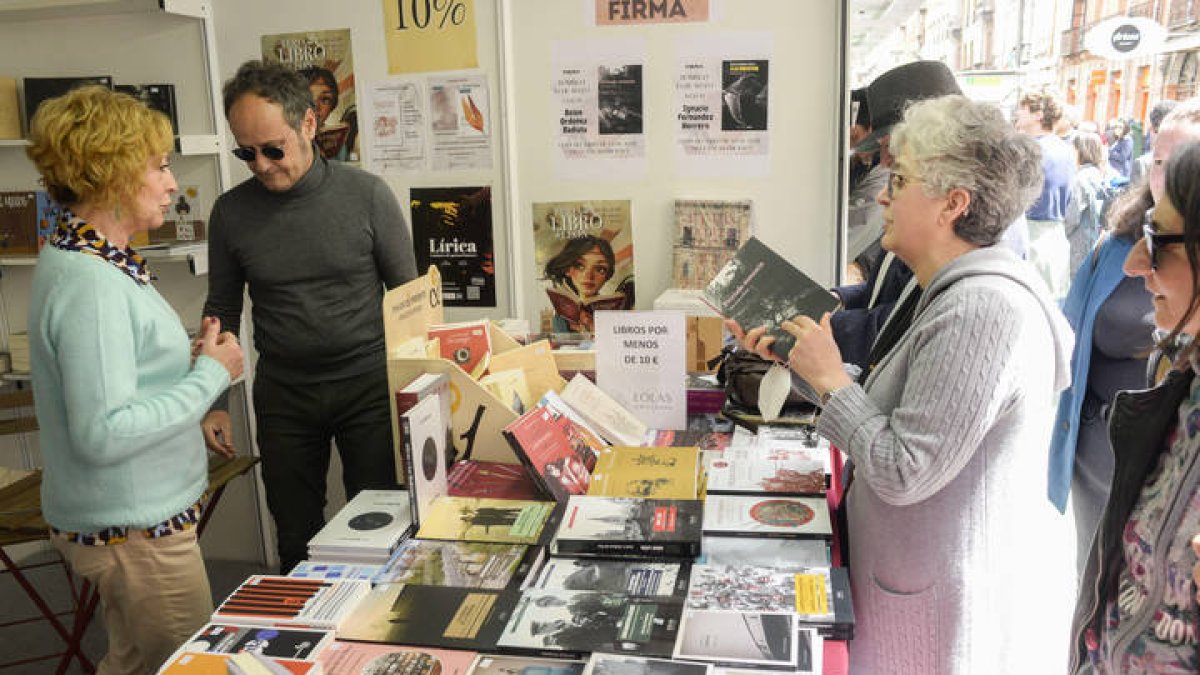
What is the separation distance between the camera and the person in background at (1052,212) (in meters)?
5.10

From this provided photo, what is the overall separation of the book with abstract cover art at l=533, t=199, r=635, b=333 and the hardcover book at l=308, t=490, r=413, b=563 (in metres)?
1.53

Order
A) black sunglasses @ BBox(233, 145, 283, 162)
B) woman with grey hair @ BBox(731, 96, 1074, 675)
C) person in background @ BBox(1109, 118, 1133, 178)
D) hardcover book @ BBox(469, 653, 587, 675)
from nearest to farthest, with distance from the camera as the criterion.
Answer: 1. hardcover book @ BBox(469, 653, 587, 675)
2. woman with grey hair @ BBox(731, 96, 1074, 675)
3. black sunglasses @ BBox(233, 145, 283, 162)
4. person in background @ BBox(1109, 118, 1133, 178)

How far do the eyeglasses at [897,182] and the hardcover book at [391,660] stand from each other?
108cm

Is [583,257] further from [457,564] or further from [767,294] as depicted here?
[457,564]

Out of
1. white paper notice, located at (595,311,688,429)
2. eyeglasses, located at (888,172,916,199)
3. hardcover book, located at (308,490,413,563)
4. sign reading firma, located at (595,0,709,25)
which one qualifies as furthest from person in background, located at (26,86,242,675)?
sign reading firma, located at (595,0,709,25)

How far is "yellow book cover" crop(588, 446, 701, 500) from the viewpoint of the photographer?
1.84 m

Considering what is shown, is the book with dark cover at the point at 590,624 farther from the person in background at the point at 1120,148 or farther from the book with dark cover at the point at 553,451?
the person in background at the point at 1120,148

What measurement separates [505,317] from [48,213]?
6.16 feet

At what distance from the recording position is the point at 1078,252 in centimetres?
557

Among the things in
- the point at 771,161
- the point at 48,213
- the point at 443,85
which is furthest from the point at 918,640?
the point at 48,213

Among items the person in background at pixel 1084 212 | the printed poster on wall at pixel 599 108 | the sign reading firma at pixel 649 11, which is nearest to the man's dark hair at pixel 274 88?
the printed poster on wall at pixel 599 108

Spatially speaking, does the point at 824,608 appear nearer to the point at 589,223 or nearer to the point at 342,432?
the point at 342,432

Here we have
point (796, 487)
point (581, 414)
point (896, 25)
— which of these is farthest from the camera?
point (896, 25)

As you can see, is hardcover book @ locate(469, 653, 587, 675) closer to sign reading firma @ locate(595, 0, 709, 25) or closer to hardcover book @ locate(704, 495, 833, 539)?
hardcover book @ locate(704, 495, 833, 539)
